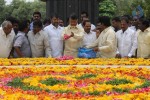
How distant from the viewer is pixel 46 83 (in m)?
8.79

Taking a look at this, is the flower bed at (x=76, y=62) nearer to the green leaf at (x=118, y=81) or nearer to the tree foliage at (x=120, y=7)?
the green leaf at (x=118, y=81)

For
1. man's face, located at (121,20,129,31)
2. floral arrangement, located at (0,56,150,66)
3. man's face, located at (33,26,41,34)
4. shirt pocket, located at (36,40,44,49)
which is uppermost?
man's face, located at (121,20,129,31)

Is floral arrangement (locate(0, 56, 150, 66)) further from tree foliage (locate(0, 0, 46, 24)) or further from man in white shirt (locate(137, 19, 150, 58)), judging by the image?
tree foliage (locate(0, 0, 46, 24))

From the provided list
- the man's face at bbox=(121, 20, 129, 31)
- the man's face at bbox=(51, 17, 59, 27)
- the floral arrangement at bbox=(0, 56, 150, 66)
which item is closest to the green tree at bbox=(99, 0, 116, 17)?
the man's face at bbox=(51, 17, 59, 27)

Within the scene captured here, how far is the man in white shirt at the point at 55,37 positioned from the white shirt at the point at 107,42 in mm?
1107

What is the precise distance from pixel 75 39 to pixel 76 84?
5366 mm

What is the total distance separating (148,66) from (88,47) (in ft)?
7.90

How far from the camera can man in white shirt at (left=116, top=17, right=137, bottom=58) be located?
1396 centimetres

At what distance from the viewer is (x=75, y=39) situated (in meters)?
13.9

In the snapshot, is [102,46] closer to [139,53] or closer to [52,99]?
[139,53]

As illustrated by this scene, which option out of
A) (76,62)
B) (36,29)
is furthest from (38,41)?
(76,62)

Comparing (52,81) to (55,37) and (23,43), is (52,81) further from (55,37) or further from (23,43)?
(55,37)

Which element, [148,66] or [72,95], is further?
[148,66]

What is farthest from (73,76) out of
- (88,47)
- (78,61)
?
(88,47)
